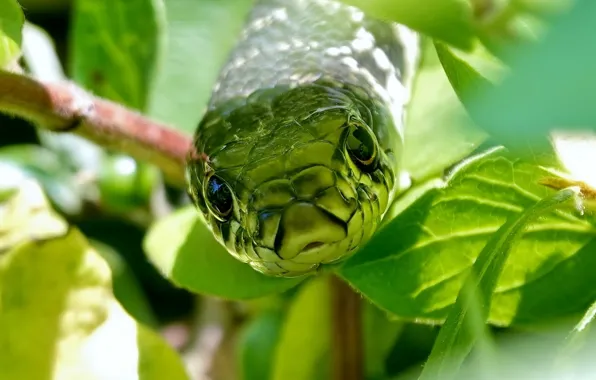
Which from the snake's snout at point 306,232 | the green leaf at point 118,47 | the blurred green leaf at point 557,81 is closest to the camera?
the blurred green leaf at point 557,81

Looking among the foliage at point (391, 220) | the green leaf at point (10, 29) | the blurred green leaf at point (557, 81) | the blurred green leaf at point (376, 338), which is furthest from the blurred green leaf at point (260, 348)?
the blurred green leaf at point (557, 81)

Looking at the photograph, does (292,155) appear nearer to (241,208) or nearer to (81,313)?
(241,208)

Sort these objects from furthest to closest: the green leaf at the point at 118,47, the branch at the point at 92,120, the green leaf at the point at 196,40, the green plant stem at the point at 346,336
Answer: the green leaf at the point at 196,40 < the green leaf at the point at 118,47 < the green plant stem at the point at 346,336 < the branch at the point at 92,120

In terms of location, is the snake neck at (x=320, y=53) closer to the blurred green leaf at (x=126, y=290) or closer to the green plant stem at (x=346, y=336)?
the green plant stem at (x=346, y=336)

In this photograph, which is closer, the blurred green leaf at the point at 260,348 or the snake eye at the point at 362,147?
the snake eye at the point at 362,147

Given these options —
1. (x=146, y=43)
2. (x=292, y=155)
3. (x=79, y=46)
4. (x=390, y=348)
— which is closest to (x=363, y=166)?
(x=292, y=155)

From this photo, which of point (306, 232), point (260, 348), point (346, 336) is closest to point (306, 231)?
point (306, 232)

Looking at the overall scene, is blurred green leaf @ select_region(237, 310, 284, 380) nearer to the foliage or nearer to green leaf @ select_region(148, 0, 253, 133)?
the foliage

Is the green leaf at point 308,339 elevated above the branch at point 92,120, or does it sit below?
below
